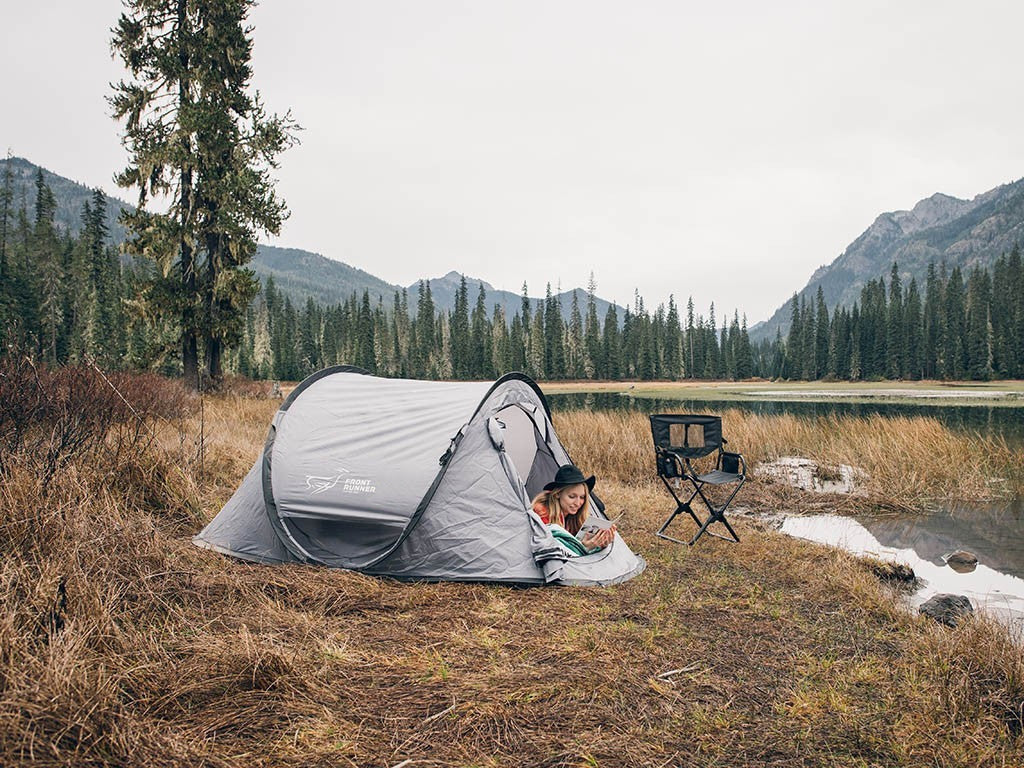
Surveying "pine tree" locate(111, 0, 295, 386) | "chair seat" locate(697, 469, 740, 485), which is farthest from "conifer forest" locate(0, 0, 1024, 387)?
"chair seat" locate(697, 469, 740, 485)

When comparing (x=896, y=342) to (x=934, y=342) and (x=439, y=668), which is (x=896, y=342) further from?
(x=439, y=668)

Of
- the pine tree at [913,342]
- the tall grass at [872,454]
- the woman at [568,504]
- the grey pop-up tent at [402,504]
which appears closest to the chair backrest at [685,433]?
the woman at [568,504]

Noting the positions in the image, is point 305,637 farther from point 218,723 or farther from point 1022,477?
point 1022,477

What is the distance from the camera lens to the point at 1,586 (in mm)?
3094

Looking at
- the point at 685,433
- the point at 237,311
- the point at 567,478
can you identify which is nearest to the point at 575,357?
the point at 237,311

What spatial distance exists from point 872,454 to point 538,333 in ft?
219

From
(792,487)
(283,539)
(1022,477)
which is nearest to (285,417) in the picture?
(283,539)

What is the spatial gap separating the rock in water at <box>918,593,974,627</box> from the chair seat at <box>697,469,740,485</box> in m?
1.95

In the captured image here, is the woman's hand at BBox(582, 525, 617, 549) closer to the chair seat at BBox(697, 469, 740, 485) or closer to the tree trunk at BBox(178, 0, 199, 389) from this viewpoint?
the chair seat at BBox(697, 469, 740, 485)

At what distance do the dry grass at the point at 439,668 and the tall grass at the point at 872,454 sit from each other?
6.94 metres

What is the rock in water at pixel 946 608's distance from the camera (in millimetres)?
5133

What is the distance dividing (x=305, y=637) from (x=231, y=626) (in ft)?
1.59

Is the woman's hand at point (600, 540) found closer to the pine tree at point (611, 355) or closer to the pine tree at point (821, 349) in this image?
the pine tree at point (611, 355)

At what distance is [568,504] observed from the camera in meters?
5.77
